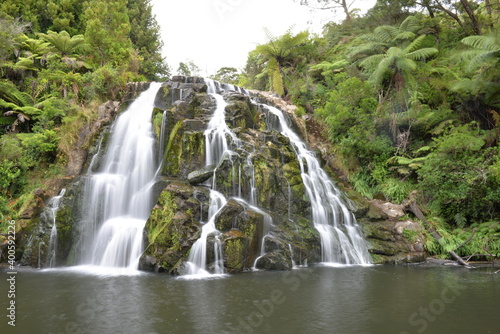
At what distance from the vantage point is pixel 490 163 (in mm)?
11148

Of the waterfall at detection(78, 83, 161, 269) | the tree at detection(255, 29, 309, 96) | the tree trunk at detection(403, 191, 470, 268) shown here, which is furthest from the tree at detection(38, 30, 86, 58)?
the tree trunk at detection(403, 191, 470, 268)

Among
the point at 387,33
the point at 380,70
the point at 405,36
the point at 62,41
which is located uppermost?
the point at 387,33

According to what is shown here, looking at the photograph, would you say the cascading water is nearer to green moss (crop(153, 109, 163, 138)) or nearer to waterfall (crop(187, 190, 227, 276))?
waterfall (crop(187, 190, 227, 276))

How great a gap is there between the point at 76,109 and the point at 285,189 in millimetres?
10405

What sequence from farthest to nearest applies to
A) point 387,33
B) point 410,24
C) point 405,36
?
point 387,33 → point 410,24 → point 405,36

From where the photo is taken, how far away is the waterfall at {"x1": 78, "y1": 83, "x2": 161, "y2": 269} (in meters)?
10.0

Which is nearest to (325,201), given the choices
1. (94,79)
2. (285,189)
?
(285,189)

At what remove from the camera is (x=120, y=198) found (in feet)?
38.0

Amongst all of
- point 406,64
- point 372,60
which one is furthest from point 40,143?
point 406,64

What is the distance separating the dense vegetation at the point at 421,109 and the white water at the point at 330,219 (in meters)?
1.97

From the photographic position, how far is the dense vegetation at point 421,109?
11.0 metres

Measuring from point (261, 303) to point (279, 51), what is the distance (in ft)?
58.9

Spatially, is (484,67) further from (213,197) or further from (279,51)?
(279,51)

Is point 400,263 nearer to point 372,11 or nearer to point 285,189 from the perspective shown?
point 285,189
